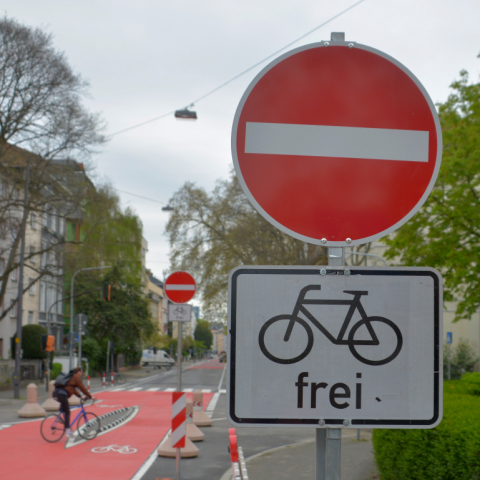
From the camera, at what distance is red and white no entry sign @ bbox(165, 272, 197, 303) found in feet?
44.5

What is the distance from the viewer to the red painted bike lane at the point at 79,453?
11852mm

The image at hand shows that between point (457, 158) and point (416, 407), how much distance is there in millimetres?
19930

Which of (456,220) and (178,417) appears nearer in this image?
(178,417)

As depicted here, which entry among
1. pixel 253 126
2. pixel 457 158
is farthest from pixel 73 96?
pixel 253 126

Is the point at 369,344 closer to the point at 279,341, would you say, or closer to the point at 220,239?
the point at 279,341

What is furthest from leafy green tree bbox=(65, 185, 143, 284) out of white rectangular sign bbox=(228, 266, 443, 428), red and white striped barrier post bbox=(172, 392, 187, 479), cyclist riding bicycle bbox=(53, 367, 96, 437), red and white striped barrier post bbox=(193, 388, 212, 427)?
white rectangular sign bbox=(228, 266, 443, 428)

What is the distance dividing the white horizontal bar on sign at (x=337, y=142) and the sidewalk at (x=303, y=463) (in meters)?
9.11

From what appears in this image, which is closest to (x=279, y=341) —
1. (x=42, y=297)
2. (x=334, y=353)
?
(x=334, y=353)

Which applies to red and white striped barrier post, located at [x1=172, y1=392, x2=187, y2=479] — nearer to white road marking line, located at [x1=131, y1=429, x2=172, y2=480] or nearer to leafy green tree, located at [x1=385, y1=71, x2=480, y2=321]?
white road marking line, located at [x1=131, y1=429, x2=172, y2=480]

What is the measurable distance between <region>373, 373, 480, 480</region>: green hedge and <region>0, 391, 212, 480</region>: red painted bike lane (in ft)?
17.5

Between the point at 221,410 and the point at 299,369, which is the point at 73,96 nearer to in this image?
the point at 221,410

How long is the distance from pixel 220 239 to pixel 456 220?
2497 centimetres

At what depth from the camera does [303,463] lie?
12.4 meters

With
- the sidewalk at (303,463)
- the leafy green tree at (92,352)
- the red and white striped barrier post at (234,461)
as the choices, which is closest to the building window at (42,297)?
the leafy green tree at (92,352)
